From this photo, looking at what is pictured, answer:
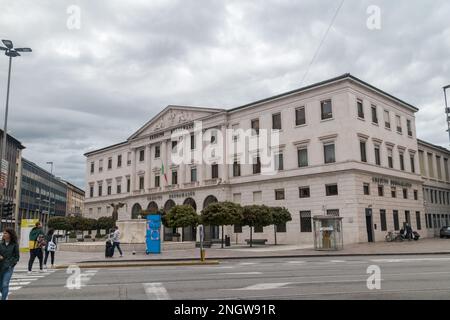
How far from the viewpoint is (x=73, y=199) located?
16175 cm

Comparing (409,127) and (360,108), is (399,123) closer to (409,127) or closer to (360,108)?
(409,127)

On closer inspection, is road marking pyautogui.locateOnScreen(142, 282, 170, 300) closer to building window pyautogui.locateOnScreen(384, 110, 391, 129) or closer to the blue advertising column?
the blue advertising column

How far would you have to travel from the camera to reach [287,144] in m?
44.8

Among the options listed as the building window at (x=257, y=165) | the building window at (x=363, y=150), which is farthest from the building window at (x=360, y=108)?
the building window at (x=257, y=165)

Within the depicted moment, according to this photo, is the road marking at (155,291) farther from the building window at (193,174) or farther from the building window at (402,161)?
the building window at (193,174)

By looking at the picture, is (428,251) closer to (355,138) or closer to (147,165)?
(355,138)

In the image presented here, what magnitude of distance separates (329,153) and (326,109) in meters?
4.30

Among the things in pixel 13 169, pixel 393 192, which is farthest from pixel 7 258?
pixel 13 169

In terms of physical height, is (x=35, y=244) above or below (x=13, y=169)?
below

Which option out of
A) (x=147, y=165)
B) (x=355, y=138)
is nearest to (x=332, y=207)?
(x=355, y=138)

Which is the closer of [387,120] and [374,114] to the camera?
[374,114]

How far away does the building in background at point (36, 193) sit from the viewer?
349 ft

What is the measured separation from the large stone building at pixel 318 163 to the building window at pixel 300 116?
0.06 meters
